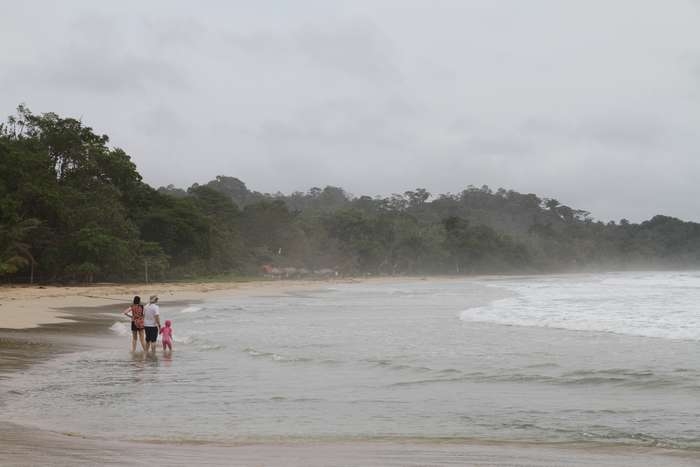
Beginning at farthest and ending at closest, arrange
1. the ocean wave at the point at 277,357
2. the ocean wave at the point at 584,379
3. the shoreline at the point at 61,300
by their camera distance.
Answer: the shoreline at the point at 61,300, the ocean wave at the point at 277,357, the ocean wave at the point at 584,379

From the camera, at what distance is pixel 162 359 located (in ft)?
44.2

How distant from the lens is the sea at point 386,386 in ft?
24.5

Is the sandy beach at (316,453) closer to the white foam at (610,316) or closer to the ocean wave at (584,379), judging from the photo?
the ocean wave at (584,379)

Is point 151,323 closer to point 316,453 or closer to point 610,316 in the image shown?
point 316,453

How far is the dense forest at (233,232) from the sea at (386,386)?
1049 inches

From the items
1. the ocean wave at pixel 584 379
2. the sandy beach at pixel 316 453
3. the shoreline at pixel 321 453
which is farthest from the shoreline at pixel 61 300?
the shoreline at pixel 321 453

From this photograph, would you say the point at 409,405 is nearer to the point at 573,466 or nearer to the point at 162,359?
the point at 573,466

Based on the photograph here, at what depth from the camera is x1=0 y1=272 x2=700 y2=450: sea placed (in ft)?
24.5

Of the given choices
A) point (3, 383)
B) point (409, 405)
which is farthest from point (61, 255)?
point (409, 405)

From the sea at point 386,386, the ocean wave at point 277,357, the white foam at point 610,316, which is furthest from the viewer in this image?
the white foam at point 610,316

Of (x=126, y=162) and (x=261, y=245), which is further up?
(x=126, y=162)

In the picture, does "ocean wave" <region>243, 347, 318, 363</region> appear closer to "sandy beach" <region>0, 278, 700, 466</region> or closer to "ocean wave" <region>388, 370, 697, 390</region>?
"ocean wave" <region>388, 370, 697, 390</region>

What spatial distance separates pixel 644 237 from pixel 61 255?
143m

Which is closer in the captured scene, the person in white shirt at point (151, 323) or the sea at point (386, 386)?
the sea at point (386, 386)
